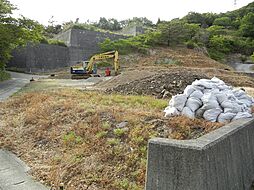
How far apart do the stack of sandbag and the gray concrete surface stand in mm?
2468

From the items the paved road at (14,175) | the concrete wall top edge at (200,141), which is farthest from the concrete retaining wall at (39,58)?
the concrete wall top edge at (200,141)

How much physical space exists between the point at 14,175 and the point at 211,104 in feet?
10.6

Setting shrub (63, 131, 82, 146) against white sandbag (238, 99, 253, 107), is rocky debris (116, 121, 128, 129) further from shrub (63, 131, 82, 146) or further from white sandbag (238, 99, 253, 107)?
white sandbag (238, 99, 253, 107)

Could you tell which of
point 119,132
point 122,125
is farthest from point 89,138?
point 122,125

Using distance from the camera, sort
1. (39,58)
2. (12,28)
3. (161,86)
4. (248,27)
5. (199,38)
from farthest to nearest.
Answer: (248,27) < (199,38) < (39,58) < (12,28) < (161,86)

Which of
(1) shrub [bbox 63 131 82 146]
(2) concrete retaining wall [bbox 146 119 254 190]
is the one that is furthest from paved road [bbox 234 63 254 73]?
(2) concrete retaining wall [bbox 146 119 254 190]

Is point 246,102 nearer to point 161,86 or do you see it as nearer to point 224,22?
point 161,86

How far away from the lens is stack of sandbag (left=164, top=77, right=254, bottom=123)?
4511 millimetres

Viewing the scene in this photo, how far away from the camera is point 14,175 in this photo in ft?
12.8

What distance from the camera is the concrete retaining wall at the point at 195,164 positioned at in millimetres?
2447

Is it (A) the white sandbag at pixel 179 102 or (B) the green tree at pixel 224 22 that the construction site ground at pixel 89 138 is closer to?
(A) the white sandbag at pixel 179 102

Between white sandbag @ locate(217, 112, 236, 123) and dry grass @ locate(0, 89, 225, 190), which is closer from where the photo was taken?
dry grass @ locate(0, 89, 225, 190)

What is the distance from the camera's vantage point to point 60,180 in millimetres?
3662

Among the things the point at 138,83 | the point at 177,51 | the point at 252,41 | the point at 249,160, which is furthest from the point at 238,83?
the point at 252,41
